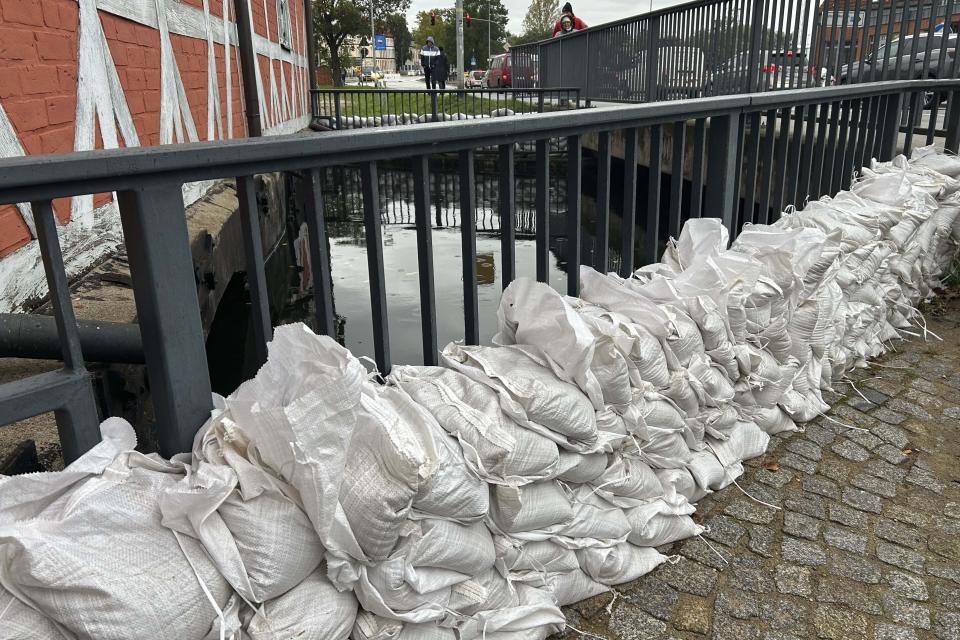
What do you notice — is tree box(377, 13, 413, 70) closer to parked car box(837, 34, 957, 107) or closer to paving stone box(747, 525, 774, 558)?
parked car box(837, 34, 957, 107)

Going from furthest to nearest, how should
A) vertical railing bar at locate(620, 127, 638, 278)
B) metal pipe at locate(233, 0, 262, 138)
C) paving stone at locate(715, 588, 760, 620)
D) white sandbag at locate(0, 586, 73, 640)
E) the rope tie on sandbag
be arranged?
metal pipe at locate(233, 0, 262, 138) < vertical railing bar at locate(620, 127, 638, 278) < paving stone at locate(715, 588, 760, 620) < the rope tie on sandbag < white sandbag at locate(0, 586, 73, 640)

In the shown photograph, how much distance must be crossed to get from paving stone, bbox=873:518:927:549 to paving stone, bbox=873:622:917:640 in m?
0.44

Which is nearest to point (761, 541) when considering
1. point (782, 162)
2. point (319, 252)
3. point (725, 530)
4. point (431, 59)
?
point (725, 530)

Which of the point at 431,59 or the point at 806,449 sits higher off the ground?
the point at 431,59

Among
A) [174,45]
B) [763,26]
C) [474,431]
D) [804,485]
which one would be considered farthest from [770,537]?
[763,26]

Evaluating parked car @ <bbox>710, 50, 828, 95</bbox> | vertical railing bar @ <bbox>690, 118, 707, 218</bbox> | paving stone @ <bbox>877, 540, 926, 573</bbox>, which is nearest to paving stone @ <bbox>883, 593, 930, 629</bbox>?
paving stone @ <bbox>877, 540, 926, 573</bbox>

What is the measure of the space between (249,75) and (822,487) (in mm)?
8603

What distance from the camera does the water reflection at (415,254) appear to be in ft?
21.1

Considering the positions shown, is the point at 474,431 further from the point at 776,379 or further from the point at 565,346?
the point at 776,379

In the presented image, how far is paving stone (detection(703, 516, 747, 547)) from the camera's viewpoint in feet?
7.77

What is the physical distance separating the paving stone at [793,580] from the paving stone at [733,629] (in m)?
0.21

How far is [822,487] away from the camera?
8.77 ft

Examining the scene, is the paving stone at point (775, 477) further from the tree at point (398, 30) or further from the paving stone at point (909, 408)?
the tree at point (398, 30)

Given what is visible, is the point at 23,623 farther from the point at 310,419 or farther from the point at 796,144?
the point at 796,144
